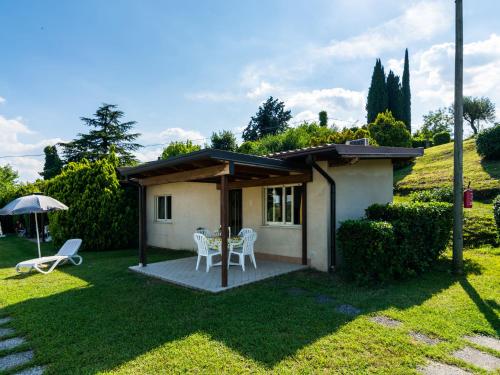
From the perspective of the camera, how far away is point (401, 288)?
6.44m

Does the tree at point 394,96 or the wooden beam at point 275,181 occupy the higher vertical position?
the tree at point 394,96

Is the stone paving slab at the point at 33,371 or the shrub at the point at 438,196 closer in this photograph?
the stone paving slab at the point at 33,371

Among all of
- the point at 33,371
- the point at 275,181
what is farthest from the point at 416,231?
the point at 33,371

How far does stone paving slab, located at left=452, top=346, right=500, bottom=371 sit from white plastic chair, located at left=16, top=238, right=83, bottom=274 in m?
9.85

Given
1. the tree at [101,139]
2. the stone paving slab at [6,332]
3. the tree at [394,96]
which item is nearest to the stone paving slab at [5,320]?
the stone paving slab at [6,332]

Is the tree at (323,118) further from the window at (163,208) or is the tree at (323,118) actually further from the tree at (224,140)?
the window at (163,208)

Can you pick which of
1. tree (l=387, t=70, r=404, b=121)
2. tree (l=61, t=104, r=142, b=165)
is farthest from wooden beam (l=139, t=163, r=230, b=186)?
tree (l=387, t=70, r=404, b=121)

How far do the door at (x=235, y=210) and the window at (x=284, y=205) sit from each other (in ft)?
4.59

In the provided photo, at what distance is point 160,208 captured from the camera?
1454cm

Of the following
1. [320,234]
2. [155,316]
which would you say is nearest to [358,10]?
[320,234]

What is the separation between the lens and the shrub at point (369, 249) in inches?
258

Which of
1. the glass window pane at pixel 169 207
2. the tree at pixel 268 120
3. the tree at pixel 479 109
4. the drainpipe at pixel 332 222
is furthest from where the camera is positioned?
the tree at pixel 268 120

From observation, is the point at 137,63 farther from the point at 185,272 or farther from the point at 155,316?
the point at 155,316

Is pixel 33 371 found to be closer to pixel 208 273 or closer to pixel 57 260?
pixel 208 273
